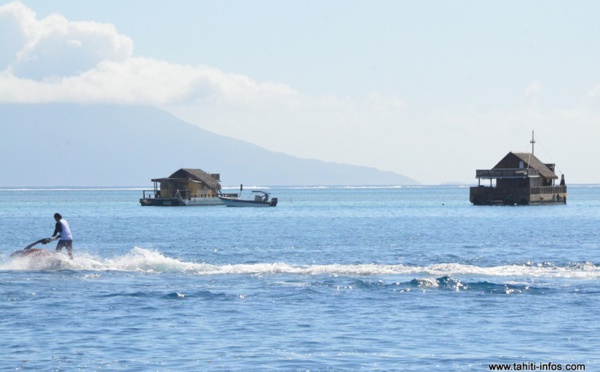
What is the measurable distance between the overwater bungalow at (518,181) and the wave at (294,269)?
78.7m

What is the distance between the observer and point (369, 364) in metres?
18.5

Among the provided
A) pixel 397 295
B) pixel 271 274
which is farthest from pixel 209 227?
A: pixel 397 295

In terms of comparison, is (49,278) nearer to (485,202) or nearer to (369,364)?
(369,364)

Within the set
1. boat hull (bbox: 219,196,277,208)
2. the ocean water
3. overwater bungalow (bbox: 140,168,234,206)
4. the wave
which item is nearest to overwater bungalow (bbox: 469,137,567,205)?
boat hull (bbox: 219,196,277,208)

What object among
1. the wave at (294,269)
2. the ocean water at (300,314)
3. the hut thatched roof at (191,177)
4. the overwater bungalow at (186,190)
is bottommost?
the ocean water at (300,314)

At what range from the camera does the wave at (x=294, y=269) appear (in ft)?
106

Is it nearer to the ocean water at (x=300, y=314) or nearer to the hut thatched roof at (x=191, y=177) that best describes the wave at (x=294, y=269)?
the ocean water at (x=300, y=314)

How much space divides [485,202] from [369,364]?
341 feet

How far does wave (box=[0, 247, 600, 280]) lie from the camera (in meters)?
32.3

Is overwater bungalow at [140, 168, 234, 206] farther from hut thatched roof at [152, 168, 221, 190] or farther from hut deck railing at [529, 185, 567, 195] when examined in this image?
hut deck railing at [529, 185, 567, 195]

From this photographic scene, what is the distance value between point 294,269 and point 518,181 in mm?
85143

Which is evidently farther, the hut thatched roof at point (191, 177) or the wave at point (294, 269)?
the hut thatched roof at point (191, 177)

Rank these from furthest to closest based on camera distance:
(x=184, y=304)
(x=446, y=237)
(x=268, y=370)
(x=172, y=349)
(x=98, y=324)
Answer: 1. (x=446, y=237)
2. (x=184, y=304)
3. (x=98, y=324)
4. (x=172, y=349)
5. (x=268, y=370)

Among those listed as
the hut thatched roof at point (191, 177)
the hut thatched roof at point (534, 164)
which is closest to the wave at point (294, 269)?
the hut thatched roof at point (534, 164)
